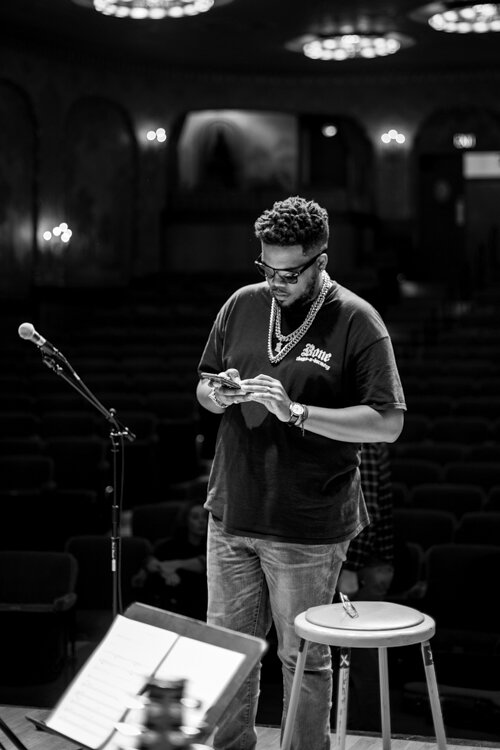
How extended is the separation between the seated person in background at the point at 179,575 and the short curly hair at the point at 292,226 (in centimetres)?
255

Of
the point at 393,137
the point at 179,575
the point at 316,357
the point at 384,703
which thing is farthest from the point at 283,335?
the point at 393,137

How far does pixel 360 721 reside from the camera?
4.18m

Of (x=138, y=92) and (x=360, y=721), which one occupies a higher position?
(x=138, y=92)

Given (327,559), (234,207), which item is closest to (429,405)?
(327,559)

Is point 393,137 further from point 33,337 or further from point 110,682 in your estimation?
point 110,682

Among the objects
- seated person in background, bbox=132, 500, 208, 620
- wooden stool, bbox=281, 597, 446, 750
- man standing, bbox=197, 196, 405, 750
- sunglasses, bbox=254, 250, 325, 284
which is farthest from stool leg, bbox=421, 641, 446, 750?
seated person in background, bbox=132, 500, 208, 620

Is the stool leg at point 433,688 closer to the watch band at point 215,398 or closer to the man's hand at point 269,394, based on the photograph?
the man's hand at point 269,394

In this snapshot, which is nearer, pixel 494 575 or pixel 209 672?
pixel 209 672

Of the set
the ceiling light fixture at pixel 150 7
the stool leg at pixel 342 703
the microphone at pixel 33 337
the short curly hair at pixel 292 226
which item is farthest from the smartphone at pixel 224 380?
the ceiling light fixture at pixel 150 7

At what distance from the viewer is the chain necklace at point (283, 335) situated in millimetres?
2775

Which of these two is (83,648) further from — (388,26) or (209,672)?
(388,26)

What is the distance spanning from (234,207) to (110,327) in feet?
16.0

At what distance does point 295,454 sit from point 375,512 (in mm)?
1770

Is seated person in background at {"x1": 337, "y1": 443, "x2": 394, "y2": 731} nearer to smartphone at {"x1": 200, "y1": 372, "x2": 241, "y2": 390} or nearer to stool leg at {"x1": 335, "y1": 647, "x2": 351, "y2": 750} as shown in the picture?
stool leg at {"x1": 335, "y1": 647, "x2": 351, "y2": 750}
